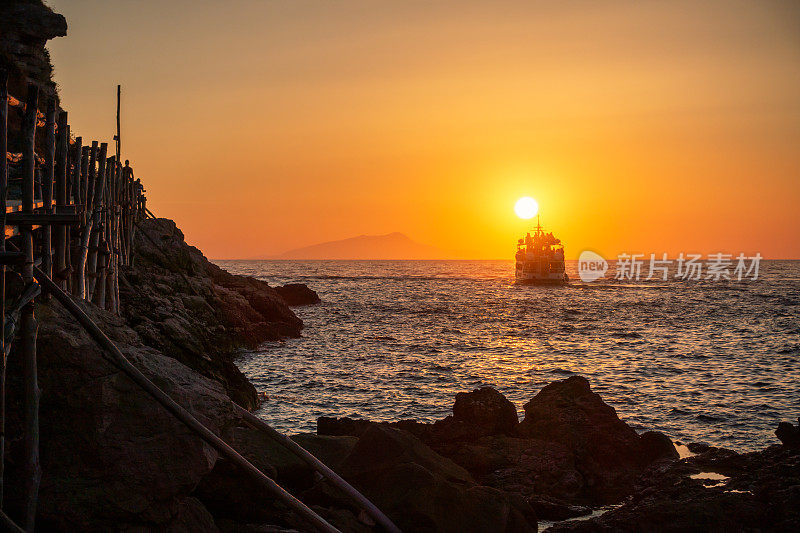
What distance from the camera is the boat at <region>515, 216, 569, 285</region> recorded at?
105688mm

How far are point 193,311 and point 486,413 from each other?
1244cm

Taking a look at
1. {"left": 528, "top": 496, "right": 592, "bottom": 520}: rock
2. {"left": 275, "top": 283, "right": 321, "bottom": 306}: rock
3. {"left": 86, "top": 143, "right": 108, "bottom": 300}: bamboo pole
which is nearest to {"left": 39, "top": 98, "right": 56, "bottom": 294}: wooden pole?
{"left": 86, "top": 143, "right": 108, "bottom": 300}: bamboo pole

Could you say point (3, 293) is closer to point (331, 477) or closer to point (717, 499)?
point (331, 477)

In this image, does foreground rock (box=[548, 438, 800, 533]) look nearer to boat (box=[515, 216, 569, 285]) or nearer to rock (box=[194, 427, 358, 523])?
rock (box=[194, 427, 358, 523])

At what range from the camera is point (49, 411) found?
5.32m

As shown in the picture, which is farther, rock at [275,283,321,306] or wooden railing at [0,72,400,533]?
rock at [275,283,321,306]

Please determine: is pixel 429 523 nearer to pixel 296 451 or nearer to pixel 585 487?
pixel 296 451

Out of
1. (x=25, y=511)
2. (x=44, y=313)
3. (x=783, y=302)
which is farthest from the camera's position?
(x=783, y=302)

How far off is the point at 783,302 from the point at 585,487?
7368 centimetres

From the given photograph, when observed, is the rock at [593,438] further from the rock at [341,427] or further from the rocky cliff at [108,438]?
the rocky cliff at [108,438]

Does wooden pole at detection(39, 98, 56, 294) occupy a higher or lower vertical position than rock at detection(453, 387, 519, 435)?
higher

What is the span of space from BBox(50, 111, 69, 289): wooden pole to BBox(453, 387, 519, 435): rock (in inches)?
274

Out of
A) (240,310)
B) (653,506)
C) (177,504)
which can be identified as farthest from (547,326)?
(177,504)

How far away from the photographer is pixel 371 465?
806 centimetres
